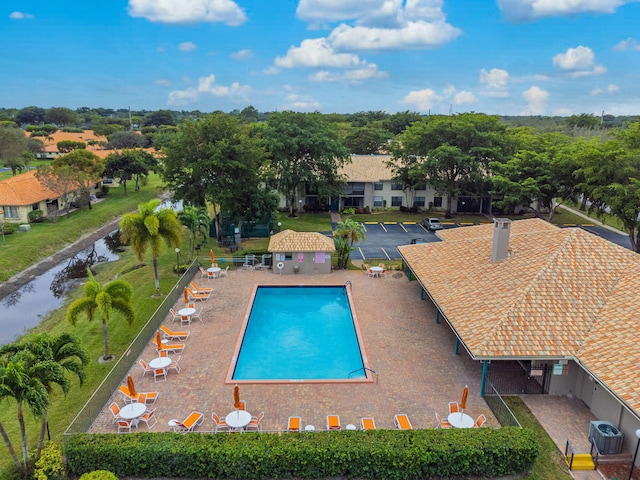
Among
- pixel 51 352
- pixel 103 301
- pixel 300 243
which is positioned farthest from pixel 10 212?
pixel 51 352

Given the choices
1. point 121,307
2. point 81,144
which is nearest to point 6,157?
point 81,144

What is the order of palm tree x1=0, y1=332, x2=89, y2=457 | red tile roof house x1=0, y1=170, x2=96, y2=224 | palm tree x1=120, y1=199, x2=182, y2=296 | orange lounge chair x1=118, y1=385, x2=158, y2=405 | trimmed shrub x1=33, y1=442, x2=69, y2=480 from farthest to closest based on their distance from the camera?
red tile roof house x1=0, y1=170, x2=96, y2=224 → palm tree x1=120, y1=199, x2=182, y2=296 → orange lounge chair x1=118, y1=385, x2=158, y2=405 → trimmed shrub x1=33, y1=442, x2=69, y2=480 → palm tree x1=0, y1=332, x2=89, y2=457

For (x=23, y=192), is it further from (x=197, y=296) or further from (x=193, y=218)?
(x=197, y=296)

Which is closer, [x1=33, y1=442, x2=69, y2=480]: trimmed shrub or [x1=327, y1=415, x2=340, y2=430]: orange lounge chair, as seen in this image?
[x1=33, y1=442, x2=69, y2=480]: trimmed shrub

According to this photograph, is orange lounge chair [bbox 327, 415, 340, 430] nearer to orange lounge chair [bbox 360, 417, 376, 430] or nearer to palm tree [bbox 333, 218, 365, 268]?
orange lounge chair [bbox 360, 417, 376, 430]

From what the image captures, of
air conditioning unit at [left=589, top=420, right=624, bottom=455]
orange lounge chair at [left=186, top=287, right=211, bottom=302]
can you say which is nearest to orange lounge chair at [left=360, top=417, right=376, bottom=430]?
air conditioning unit at [left=589, top=420, right=624, bottom=455]

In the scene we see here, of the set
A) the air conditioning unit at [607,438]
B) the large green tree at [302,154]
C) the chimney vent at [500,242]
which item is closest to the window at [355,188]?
the large green tree at [302,154]
